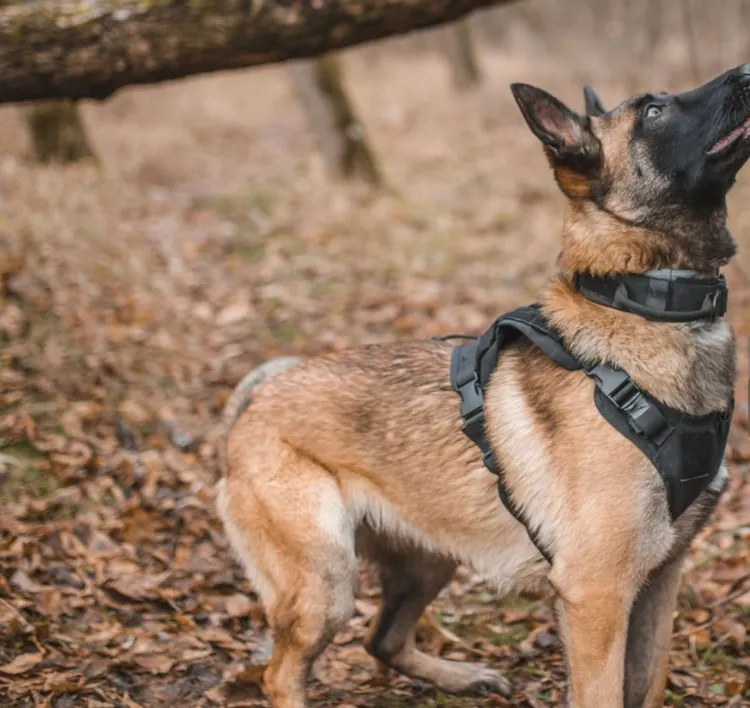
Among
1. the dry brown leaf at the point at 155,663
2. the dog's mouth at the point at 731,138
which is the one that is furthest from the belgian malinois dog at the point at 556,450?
the dry brown leaf at the point at 155,663

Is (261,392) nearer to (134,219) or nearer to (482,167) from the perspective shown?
(134,219)

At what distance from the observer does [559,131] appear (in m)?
3.20

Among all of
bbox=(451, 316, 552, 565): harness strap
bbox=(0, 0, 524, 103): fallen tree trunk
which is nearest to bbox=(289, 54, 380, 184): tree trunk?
bbox=(0, 0, 524, 103): fallen tree trunk

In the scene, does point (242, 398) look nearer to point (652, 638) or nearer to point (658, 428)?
point (658, 428)

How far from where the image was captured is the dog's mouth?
2.96m

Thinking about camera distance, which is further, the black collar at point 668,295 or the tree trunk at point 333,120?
the tree trunk at point 333,120

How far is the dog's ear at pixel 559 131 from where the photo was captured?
10.3 ft

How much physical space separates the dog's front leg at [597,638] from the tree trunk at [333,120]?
823 centimetres

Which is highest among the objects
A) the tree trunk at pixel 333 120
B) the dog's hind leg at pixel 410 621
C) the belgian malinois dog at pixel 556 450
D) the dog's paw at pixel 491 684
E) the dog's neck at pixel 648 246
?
the tree trunk at pixel 333 120

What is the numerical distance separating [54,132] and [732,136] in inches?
348

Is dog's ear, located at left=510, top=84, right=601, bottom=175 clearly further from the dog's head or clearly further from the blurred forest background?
the blurred forest background

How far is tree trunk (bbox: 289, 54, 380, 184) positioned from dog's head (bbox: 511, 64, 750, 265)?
298 inches

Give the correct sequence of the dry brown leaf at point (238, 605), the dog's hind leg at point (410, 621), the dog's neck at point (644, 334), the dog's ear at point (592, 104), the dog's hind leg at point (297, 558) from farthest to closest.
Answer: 1. the dry brown leaf at point (238, 605)
2. the dog's hind leg at point (410, 621)
3. the dog's ear at point (592, 104)
4. the dog's hind leg at point (297, 558)
5. the dog's neck at point (644, 334)

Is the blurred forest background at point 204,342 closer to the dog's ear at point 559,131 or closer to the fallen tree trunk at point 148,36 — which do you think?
the fallen tree trunk at point 148,36
